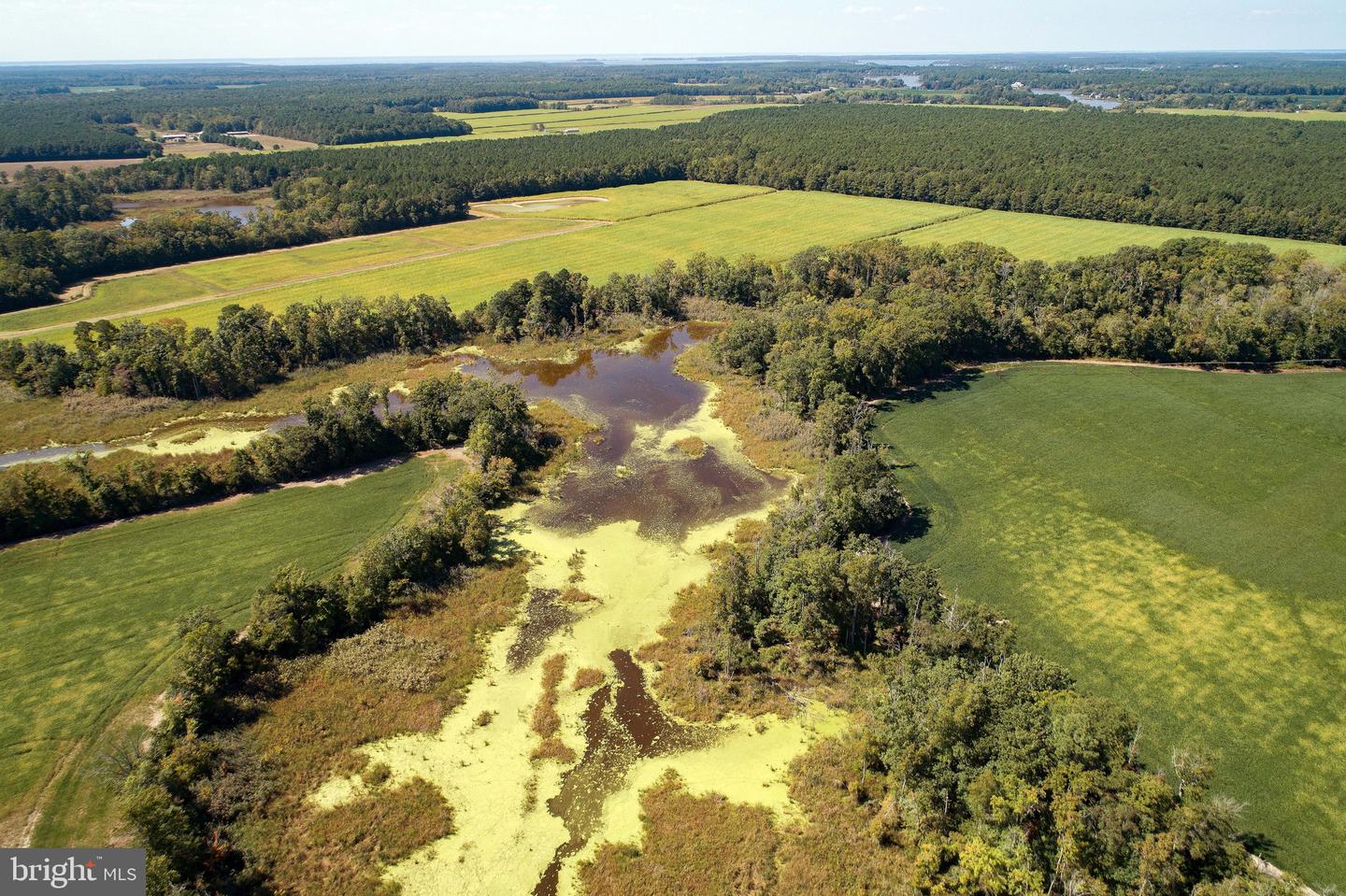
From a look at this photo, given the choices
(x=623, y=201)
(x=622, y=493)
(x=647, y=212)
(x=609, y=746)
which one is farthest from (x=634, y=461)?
(x=623, y=201)

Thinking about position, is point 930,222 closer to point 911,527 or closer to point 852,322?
point 852,322

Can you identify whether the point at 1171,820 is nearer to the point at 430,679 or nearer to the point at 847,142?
the point at 430,679

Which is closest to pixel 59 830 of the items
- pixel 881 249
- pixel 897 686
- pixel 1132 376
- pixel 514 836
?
pixel 514 836

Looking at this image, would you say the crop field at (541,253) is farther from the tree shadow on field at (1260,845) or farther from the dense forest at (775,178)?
the tree shadow on field at (1260,845)

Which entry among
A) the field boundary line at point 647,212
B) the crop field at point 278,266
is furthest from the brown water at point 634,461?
the field boundary line at point 647,212

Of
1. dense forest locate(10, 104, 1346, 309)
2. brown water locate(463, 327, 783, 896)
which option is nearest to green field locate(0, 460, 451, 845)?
brown water locate(463, 327, 783, 896)
